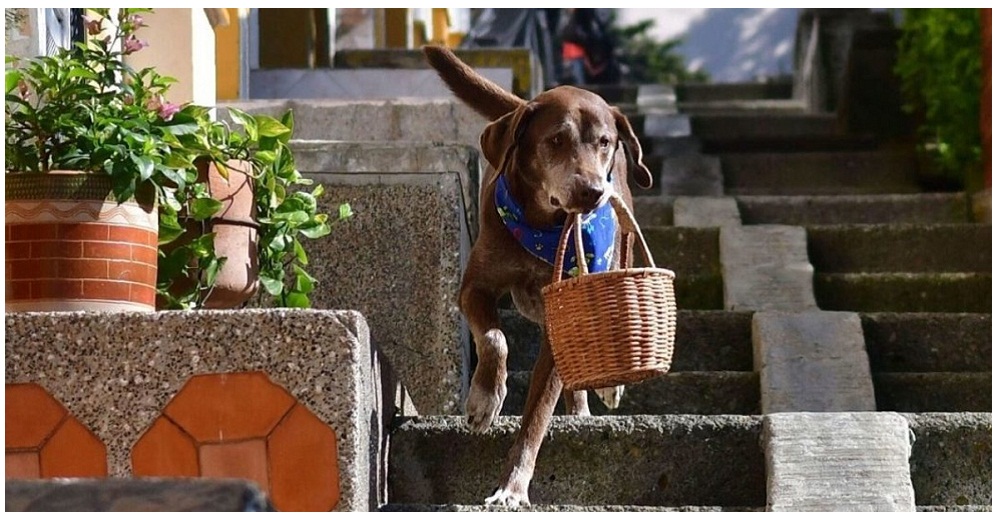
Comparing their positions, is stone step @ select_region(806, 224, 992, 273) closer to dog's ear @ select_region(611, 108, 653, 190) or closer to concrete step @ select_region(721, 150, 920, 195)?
concrete step @ select_region(721, 150, 920, 195)

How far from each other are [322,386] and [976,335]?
→ 229 cm

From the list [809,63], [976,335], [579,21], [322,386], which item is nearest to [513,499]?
[322,386]

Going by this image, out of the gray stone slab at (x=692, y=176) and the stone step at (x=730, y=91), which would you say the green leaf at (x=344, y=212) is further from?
the stone step at (x=730, y=91)

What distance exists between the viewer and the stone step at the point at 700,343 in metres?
5.34

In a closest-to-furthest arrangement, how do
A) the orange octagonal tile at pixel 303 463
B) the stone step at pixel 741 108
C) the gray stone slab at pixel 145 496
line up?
the gray stone slab at pixel 145 496 → the orange octagonal tile at pixel 303 463 → the stone step at pixel 741 108

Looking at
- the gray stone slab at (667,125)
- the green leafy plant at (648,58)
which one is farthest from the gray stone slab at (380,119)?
the green leafy plant at (648,58)

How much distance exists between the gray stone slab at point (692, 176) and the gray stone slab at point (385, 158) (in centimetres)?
224

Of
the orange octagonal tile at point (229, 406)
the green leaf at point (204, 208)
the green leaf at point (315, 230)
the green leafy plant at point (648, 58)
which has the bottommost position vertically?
the orange octagonal tile at point (229, 406)

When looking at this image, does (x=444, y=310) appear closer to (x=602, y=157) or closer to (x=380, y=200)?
(x=380, y=200)

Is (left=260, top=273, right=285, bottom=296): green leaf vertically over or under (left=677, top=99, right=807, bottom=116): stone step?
under

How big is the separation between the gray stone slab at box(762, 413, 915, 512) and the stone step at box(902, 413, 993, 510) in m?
0.06

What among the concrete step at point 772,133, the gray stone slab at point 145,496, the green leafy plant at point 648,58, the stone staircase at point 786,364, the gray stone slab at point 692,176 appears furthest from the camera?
the green leafy plant at point 648,58

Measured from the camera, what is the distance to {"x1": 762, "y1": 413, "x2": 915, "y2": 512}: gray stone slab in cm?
392

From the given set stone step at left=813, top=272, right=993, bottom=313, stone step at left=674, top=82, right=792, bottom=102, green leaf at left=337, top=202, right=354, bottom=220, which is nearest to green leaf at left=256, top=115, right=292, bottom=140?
green leaf at left=337, top=202, right=354, bottom=220
